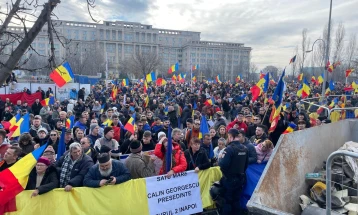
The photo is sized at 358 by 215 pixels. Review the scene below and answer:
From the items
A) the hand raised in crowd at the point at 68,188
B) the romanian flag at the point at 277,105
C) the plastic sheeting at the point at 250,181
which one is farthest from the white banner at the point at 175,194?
the romanian flag at the point at 277,105

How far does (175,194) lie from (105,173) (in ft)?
4.62

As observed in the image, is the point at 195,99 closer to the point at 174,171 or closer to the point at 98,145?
the point at 98,145

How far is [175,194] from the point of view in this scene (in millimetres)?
5465

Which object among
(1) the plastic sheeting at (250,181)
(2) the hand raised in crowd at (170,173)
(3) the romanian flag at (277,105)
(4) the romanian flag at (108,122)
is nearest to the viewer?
(2) the hand raised in crowd at (170,173)

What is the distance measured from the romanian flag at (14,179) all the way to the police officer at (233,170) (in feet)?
10.0

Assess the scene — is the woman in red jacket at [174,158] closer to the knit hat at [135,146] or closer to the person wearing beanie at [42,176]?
the knit hat at [135,146]

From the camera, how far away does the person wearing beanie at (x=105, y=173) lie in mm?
4742

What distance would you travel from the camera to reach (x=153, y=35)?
122 meters

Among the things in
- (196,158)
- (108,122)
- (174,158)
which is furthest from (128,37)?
(174,158)

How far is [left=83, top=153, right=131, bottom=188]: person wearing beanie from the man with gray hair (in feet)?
0.45

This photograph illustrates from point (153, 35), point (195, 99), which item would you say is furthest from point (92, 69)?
point (153, 35)

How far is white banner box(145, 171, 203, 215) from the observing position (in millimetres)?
5238

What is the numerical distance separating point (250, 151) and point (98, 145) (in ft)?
11.4

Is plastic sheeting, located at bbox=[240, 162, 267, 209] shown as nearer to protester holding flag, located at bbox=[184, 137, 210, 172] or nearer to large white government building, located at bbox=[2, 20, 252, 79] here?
protester holding flag, located at bbox=[184, 137, 210, 172]
